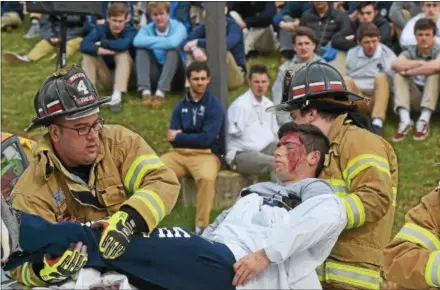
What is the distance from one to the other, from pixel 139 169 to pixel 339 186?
41.0 inches

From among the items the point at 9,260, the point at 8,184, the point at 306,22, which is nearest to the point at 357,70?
the point at 306,22

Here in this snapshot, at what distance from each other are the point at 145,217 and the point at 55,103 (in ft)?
2.42

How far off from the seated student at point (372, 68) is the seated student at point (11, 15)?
716cm

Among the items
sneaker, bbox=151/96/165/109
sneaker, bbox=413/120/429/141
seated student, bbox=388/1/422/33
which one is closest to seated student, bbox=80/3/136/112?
sneaker, bbox=151/96/165/109

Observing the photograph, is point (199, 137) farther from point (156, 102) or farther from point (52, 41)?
point (52, 41)

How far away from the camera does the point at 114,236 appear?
Answer: 403 cm

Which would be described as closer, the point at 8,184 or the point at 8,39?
the point at 8,184

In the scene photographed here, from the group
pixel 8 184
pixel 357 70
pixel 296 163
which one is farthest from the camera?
pixel 357 70

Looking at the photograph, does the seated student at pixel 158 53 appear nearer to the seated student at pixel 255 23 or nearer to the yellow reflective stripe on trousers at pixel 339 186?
the seated student at pixel 255 23

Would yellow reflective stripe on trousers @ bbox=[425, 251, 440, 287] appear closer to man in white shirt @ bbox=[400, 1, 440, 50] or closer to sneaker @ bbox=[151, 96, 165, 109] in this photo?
man in white shirt @ bbox=[400, 1, 440, 50]

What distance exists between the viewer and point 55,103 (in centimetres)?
448

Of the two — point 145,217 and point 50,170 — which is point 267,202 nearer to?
point 145,217

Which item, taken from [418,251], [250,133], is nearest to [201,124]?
[250,133]

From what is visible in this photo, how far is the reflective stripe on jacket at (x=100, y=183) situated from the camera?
4.48 metres
